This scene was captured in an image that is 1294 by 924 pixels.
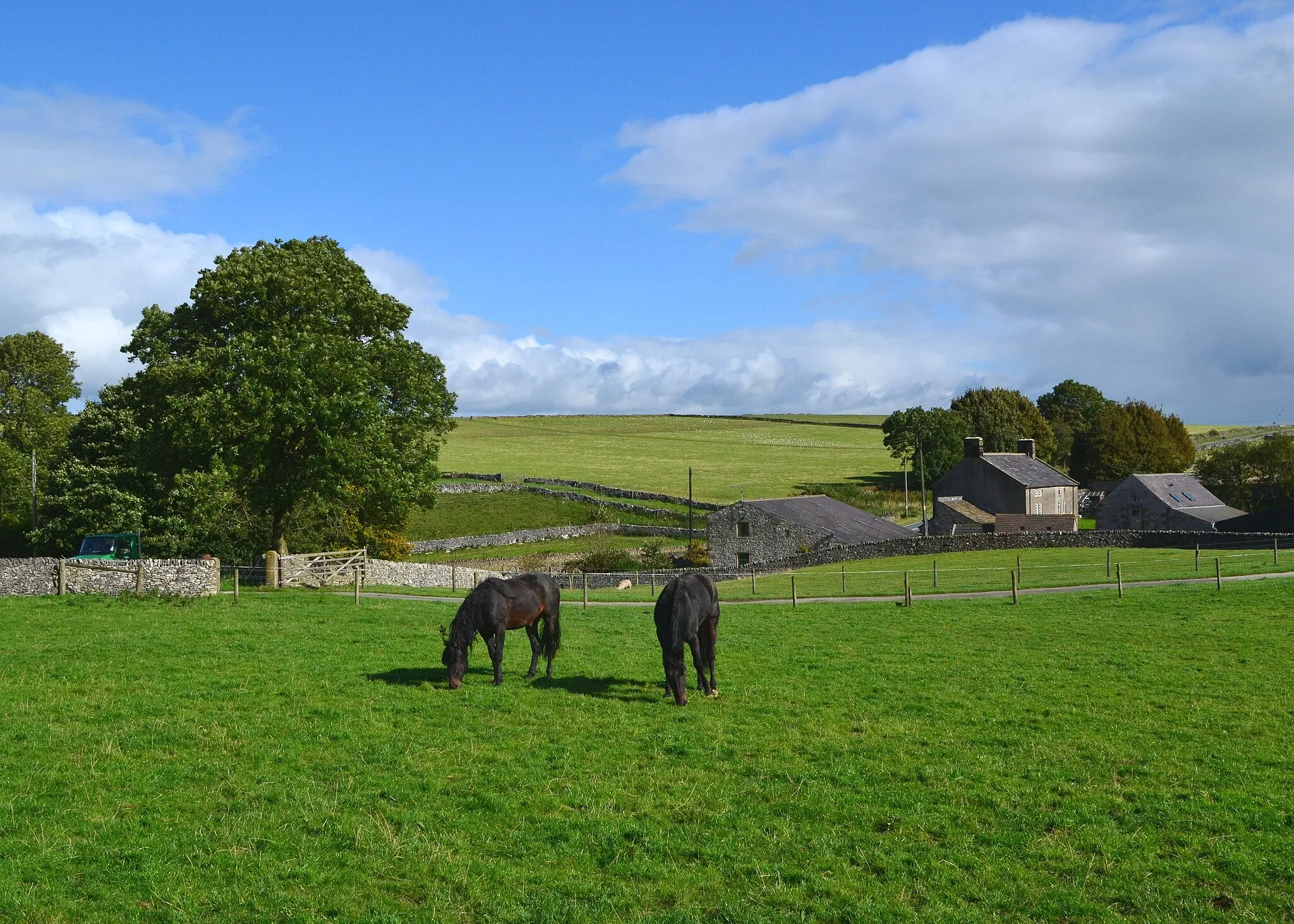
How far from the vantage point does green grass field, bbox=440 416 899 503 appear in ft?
380

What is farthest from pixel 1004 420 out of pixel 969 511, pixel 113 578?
pixel 113 578

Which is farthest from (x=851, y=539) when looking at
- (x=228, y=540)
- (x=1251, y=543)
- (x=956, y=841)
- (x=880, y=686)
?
(x=956, y=841)

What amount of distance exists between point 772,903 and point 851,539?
191 feet

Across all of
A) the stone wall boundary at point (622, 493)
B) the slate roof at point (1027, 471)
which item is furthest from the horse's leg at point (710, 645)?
the stone wall boundary at point (622, 493)

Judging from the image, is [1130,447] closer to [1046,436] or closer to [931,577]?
[1046,436]

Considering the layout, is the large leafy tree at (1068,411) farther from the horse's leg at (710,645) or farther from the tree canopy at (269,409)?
the horse's leg at (710,645)

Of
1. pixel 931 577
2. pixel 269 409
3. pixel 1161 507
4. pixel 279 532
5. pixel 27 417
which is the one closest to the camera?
pixel 269 409

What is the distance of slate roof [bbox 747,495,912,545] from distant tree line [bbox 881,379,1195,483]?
1332 inches

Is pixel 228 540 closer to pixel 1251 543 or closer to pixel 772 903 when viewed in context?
pixel 772 903

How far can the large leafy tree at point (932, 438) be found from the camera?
114 metres

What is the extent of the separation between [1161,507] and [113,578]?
244 feet

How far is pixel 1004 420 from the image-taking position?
402 feet

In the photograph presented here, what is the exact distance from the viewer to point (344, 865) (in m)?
9.58

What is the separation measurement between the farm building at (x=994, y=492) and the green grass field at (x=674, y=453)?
23914 mm
